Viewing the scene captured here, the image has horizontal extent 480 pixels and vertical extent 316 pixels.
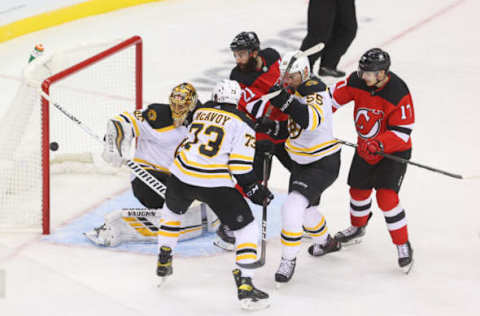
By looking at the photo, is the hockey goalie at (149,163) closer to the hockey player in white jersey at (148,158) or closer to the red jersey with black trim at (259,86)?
the hockey player in white jersey at (148,158)

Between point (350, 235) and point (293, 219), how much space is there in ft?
2.10

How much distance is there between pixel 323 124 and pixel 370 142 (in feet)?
0.73

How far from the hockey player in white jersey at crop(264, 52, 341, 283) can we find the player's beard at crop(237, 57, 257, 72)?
0.30m

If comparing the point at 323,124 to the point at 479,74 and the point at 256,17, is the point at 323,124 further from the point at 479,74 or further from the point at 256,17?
the point at 256,17

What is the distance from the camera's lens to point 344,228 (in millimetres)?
4781

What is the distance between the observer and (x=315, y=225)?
4285 millimetres

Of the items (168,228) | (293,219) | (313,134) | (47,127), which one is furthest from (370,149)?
(47,127)

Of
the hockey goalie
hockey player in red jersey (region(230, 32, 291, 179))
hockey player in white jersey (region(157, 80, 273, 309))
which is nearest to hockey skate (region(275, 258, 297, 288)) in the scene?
hockey player in white jersey (region(157, 80, 273, 309))

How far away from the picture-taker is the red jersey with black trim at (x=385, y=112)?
4.03 m

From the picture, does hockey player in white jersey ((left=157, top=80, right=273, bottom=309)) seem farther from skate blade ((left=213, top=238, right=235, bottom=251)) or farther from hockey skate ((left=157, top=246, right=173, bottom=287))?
skate blade ((left=213, top=238, right=235, bottom=251))

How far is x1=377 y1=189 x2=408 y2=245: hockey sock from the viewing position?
4.16 meters

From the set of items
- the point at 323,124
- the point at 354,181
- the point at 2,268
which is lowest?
the point at 2,268

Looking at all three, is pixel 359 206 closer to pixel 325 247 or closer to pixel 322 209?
pixel 325 247

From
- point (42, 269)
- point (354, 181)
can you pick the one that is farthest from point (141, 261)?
point (354, 181)
